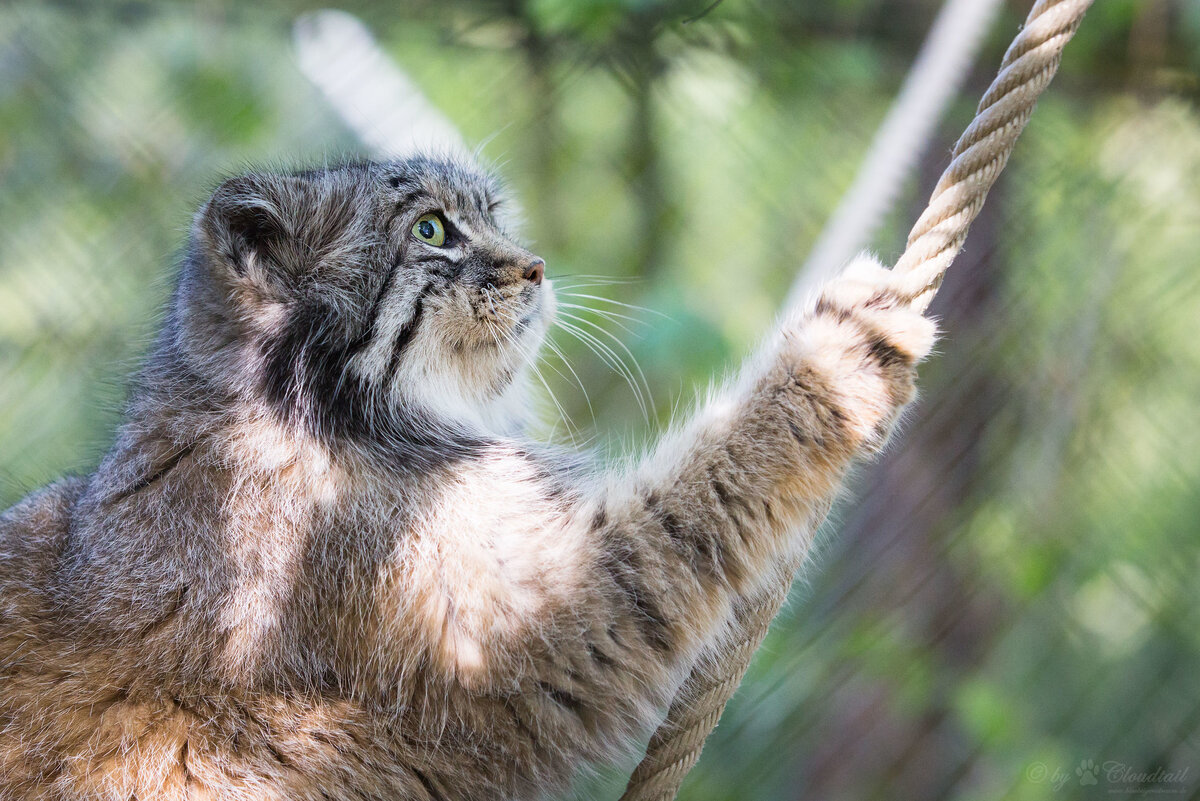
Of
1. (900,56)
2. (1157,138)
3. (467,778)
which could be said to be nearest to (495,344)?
(467,778)

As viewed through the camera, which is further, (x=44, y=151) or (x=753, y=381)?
(x=44, y=151)

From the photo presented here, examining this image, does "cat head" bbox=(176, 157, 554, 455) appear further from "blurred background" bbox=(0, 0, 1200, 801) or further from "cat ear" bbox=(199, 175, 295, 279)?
"blurred background" bbox=(0, 0, 1200, 801)

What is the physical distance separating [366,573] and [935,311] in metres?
2.77

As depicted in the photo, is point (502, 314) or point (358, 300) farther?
point (502, 314)

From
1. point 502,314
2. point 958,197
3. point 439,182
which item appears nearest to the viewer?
point 958,197

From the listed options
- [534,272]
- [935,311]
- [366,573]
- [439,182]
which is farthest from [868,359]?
[935,311]

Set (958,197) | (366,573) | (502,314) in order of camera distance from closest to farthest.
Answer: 1. (958,197)
2. (366,573)
3. (502,314)

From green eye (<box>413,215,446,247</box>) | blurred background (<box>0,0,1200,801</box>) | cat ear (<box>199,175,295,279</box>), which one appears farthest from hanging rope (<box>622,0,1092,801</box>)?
blurred background (<box>0,0,1200,801</box>)

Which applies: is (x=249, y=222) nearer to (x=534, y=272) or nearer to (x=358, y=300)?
(x=358, y=300)

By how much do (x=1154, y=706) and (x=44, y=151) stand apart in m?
5.02

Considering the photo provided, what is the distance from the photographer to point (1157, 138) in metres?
3.70

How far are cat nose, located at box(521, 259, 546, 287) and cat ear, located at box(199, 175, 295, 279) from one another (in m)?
0.48

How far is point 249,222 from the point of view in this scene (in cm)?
178

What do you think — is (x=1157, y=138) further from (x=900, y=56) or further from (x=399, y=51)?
(x=399, y=51)
